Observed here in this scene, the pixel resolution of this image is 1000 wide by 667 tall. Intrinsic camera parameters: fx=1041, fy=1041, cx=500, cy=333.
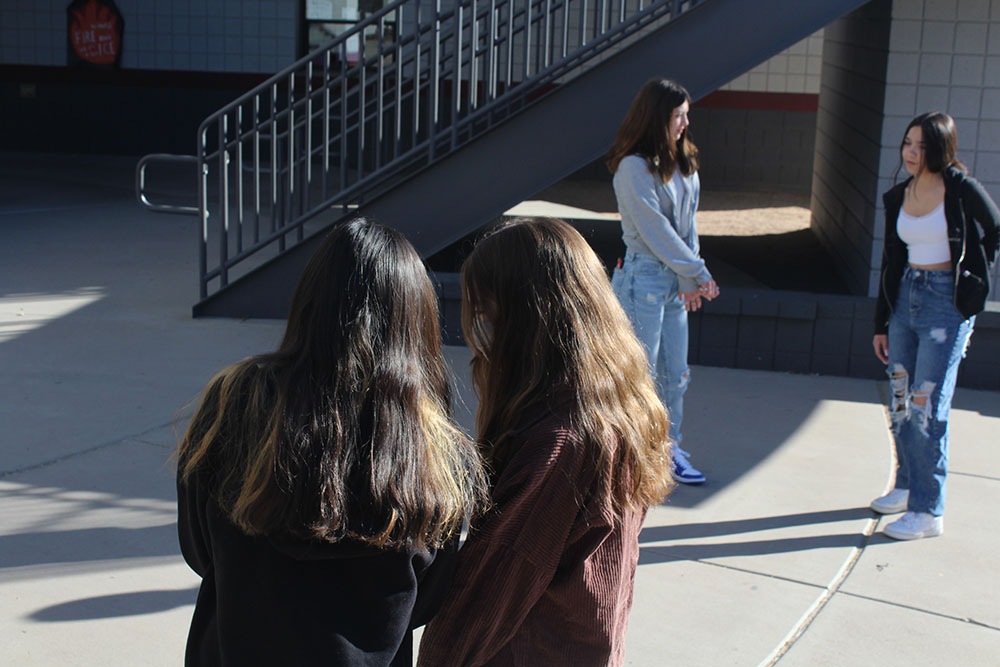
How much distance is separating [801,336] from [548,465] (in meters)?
4.85

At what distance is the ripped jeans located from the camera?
3.98 metres

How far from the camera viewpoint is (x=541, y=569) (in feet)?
5.66

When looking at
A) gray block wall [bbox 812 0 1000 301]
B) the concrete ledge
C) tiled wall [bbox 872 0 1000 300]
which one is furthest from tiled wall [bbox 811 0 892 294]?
the concrete ledge

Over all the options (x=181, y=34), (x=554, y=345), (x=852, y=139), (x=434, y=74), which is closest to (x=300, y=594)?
(x=554, y=345)

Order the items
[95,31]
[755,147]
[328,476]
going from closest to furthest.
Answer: [328,476]
[755,147]
[95,31]

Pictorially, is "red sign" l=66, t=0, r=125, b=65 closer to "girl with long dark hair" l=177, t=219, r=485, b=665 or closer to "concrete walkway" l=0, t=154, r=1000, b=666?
"concrete walkway" l=0, t=154, r=1000, b=666

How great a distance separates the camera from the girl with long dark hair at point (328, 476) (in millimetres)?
1575

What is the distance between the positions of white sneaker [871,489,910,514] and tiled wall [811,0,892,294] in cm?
262

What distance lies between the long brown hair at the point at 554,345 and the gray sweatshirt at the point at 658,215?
2401 mm

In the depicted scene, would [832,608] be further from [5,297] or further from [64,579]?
[5,297]

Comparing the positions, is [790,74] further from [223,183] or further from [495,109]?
[223,183]

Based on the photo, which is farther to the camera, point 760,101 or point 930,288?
point 760,101

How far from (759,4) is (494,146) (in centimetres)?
175

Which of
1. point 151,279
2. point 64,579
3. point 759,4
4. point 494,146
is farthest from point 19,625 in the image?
point 151,279
